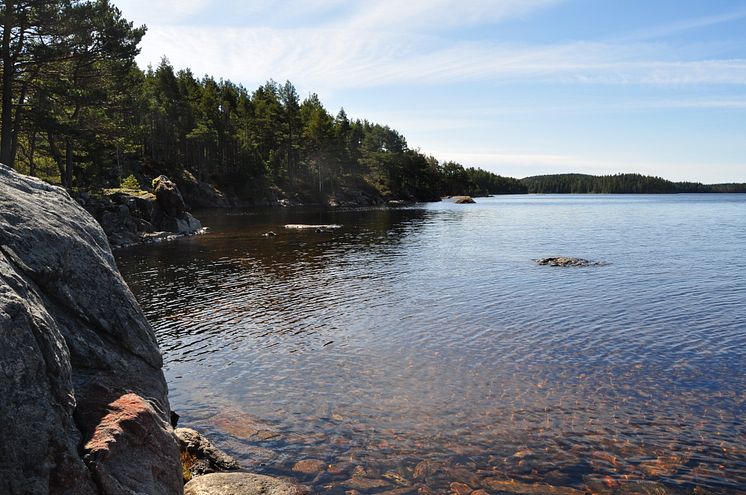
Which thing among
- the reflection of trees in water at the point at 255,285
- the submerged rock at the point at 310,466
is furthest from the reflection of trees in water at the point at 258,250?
the submerged rock at the point at 310,466

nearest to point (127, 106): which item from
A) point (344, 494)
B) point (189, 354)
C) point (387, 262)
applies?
point (387, 262)

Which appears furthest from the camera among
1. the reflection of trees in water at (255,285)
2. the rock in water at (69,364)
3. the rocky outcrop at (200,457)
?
the reflection of trees in water at (255,285)

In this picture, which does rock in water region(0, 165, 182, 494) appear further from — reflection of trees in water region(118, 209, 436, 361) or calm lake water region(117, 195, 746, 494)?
reflection of trees in water region(118, 209, 436, 361)

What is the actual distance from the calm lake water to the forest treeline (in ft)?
63.9

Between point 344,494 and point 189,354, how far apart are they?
11.6 metres

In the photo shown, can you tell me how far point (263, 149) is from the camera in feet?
490

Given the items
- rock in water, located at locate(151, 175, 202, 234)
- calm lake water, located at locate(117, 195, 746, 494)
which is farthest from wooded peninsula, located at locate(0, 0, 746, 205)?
calm lake water, located at locate(117, 195, 746, 494)

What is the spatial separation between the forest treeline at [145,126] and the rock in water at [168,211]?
23.8 feet

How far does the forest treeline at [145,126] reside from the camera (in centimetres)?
4344

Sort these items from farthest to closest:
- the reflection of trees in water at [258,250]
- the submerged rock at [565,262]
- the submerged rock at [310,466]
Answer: the submerged rock at [565,262]
the reflection of trees in water at [258,250]
the submerged rock at [310,466]

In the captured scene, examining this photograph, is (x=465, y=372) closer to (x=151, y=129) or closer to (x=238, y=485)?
(x=238, y=485)

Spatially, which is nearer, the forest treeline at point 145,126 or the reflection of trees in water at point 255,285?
the reflection of trees in water at point 255,285

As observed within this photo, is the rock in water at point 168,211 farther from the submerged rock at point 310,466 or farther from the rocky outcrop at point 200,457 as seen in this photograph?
the submerged rock at point 310,466

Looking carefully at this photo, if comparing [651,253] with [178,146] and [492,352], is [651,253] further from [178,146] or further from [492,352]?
[178,146]
